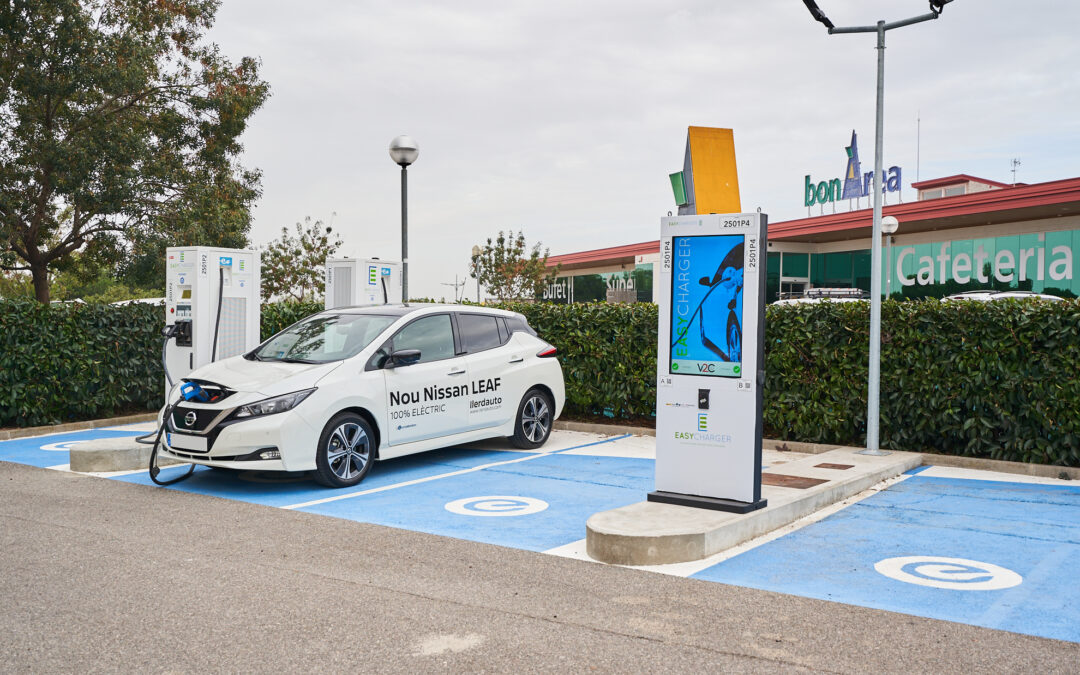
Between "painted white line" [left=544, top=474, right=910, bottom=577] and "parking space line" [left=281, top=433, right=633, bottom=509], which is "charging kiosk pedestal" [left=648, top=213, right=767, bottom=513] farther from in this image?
"parking space line" [left=281, top=433, right=633, bottom=509]

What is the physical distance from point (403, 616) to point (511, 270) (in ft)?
125

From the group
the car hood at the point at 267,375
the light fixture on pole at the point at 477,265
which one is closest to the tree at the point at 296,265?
the light fixture on pole at the point at 477,265

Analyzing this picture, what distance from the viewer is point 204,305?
36.4 feet

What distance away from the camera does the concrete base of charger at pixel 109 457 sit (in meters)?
9.32

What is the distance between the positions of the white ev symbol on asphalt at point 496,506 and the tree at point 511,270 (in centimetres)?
3497

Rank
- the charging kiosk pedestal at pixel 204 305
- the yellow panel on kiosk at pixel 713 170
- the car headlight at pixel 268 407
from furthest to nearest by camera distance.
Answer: the charging kiosk pedestal at pixel 204 305
the car headlight at pixel 268 407
the yellow panel on kiosk at pixel 713 170

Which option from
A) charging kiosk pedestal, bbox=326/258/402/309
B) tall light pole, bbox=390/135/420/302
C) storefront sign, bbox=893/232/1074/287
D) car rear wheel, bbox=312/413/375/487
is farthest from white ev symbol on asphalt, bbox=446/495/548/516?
storefront sign, bbox=893/232/1074/287

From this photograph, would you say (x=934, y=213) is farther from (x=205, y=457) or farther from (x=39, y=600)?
(x=39, y=600)

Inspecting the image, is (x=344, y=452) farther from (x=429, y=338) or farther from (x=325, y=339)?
(x=429, y=338)

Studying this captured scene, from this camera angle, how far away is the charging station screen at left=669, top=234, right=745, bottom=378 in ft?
22.1

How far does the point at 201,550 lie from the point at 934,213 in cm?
2724

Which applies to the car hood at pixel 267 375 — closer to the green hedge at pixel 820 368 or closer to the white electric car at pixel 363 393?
the white electric car at pixel 363 393

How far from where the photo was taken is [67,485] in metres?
8.60

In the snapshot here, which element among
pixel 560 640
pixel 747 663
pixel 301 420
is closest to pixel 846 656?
pixel 747 663
